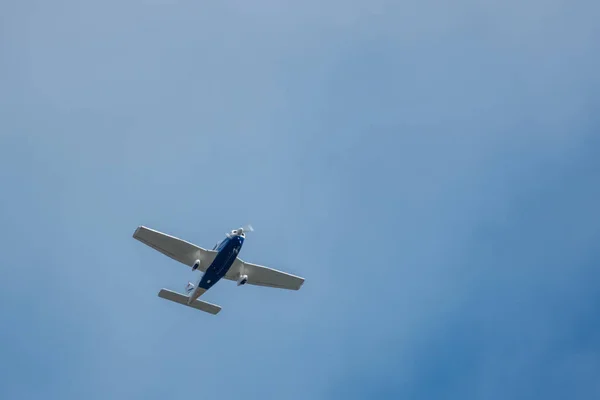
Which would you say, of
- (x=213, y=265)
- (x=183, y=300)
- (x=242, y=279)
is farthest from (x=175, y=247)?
(x=183, y=300)

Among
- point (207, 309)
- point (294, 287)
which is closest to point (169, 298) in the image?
point (207, 309)

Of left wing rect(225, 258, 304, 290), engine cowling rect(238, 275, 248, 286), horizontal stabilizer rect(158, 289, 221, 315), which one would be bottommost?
horizontal stabilizer rect(158, 289, 221, 315)

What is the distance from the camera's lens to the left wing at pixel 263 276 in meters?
68.9

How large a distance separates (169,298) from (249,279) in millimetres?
6908

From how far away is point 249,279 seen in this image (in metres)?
70.0

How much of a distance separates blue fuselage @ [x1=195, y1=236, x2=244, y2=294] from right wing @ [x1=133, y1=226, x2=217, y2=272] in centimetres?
47

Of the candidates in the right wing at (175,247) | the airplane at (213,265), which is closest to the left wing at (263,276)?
the airplane at (213,265)

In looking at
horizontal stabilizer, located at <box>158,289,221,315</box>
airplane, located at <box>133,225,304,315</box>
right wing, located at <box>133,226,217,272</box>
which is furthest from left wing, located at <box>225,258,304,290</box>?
horizontal stabilizer, located at <box>158,289,221,315</box>

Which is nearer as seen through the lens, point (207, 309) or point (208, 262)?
point (208, 262)

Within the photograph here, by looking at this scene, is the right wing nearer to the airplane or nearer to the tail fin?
the airplane

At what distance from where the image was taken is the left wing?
226 ft

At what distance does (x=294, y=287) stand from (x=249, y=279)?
3596 mm

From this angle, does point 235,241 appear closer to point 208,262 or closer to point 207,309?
point 208,262

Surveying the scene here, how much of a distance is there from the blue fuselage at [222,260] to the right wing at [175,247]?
47 cm
